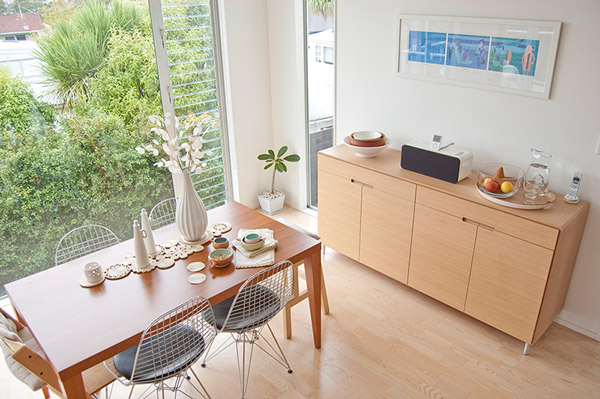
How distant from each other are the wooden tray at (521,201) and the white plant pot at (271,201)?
2.22 metres

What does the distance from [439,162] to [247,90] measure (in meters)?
2.05

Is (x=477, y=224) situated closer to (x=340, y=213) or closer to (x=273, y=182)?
(x=340, y=213)

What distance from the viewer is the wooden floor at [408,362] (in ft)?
9.04

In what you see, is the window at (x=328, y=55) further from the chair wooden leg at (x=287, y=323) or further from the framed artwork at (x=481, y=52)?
the chair wooden leg at (x=287, y=323)

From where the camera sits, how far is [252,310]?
8.59 feet

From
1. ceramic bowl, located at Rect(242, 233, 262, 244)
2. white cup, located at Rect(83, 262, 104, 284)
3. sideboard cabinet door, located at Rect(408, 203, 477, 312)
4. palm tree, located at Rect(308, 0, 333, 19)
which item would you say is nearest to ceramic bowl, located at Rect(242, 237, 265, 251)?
ceramic bowl, located at Rect(242, 233, 262, 244)

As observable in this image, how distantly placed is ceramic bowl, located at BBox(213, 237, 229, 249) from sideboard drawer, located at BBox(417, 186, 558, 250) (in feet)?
4.24

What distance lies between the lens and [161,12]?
3.82m

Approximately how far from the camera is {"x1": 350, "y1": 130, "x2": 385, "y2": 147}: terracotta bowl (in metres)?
3.54

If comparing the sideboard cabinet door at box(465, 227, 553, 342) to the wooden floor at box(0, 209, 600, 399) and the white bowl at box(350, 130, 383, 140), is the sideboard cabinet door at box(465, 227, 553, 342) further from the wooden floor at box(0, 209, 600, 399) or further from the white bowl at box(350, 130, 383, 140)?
the white bowl at box(350, 130, 383, 140)

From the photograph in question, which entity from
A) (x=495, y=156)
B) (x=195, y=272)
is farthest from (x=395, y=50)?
(x=195, y=272)

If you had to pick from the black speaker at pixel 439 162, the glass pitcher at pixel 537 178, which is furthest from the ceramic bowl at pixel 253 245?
the glass pitcher at pixel 537 178

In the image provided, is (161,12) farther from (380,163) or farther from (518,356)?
(518,356)

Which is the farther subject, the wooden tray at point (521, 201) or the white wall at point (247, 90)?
the white wall at point (247, 90)
